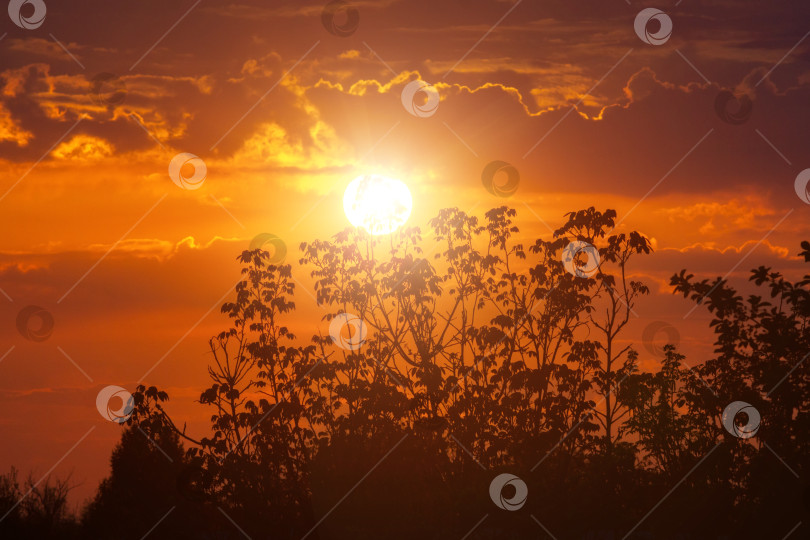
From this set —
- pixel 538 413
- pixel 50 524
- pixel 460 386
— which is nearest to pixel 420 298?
pixel 460 386

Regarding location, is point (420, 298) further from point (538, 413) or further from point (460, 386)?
point (538, 413)

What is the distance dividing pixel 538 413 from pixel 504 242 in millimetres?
4114

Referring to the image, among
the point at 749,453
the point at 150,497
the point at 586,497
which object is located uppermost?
the point at 749,453

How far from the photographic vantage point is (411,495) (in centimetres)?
1802

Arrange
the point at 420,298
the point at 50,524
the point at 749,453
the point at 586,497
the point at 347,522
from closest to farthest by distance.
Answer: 1. the point at 749,453
2. the point at 586,497
3. the point at 347,522
4. the point at 420,298
5. the point at 50,524

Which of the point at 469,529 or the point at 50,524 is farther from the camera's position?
the point at 50,524

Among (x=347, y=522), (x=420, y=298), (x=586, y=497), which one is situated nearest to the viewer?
(x=586, y=497)

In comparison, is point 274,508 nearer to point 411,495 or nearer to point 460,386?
point 411,495

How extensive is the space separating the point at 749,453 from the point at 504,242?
278 inches

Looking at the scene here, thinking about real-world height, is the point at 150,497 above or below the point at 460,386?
below

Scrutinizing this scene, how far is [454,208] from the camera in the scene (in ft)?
65.4

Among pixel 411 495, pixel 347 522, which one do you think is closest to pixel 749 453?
pixel 411 495

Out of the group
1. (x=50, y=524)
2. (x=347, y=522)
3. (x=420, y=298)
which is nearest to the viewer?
(x=347, y=522)

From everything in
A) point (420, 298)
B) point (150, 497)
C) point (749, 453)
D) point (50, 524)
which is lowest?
point (50, 524)
